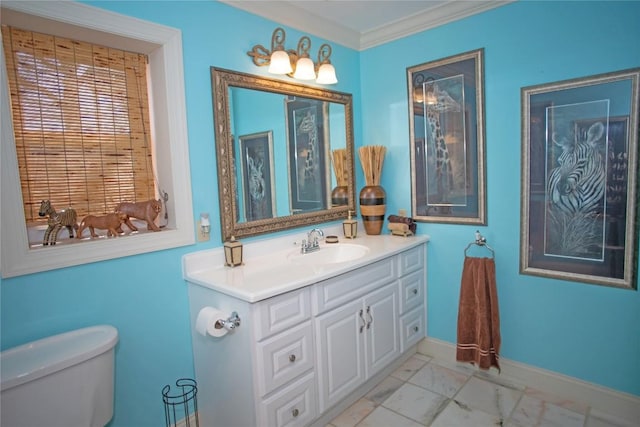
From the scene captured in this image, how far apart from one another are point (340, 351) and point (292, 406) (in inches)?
14.2

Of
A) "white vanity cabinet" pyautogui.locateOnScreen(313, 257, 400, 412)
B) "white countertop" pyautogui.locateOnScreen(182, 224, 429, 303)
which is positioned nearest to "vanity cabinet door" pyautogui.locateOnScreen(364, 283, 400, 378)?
"white vanity cabinet" pyautogui.locateOnScreen(313, 257, 400, 412)

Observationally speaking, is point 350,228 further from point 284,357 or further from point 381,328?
point 284,357

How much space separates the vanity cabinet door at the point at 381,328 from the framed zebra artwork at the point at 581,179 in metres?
0.81

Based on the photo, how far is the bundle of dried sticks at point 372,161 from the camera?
8.52 ft

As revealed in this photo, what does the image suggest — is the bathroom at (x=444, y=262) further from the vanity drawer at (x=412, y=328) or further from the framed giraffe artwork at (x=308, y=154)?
the framed giraffe artwork at (x=308, y=154)

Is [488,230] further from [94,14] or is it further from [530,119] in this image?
[94,14]

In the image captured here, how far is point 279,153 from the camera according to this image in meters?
A: 2.23

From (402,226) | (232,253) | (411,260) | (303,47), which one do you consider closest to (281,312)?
(232,253)

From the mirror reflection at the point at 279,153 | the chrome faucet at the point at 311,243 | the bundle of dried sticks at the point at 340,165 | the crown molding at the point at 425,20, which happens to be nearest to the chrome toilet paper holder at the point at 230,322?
the mirror reflection at the point at 279,153

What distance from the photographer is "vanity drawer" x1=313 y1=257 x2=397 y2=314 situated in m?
1.77

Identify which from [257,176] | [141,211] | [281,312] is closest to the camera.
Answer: [281,312]

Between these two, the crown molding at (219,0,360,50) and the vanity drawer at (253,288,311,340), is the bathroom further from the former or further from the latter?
the vanity drawer at (253,288,311,340)

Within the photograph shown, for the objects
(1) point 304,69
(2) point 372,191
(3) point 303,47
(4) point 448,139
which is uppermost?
(3) point 303,47

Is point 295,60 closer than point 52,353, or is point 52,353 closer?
point 52,353
